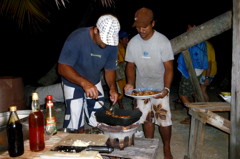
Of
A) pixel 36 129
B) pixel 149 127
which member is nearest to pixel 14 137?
pixel 36 129

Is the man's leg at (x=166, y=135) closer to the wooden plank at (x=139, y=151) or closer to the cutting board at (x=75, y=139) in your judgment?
the wooden plank at (x=139, y=151)

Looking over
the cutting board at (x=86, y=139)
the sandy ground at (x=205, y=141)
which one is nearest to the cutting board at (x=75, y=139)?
the cutting board at (x=86, y=139)

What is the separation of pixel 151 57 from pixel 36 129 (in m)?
2.52

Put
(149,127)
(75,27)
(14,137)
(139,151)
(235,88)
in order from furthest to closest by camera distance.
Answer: (75,27)
(149,127)
(235,88)
(139,151)
(14,137)

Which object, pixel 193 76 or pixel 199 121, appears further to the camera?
pixel 193 76

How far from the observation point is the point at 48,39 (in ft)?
70.5

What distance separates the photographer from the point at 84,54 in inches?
142

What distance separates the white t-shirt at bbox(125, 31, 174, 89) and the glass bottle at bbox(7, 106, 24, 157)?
2.61 metres

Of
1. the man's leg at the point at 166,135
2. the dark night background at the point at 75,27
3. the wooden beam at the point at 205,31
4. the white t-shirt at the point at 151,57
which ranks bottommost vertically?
the man's leg at the point at 166,135

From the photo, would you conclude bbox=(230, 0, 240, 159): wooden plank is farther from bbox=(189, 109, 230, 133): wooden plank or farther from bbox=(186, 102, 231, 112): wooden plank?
bbox=(186, 102, 231, 112): wooden plank

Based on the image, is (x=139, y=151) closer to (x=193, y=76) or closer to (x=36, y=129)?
(x=36, y=129)

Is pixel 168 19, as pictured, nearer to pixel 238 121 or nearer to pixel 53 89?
pixel 53 89

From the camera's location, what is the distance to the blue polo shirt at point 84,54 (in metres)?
3.49

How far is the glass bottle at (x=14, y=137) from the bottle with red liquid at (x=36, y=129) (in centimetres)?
9
